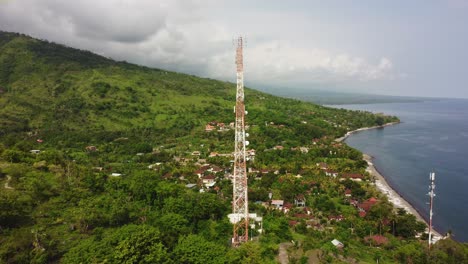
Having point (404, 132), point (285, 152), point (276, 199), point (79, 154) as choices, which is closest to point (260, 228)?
point (276, 199)

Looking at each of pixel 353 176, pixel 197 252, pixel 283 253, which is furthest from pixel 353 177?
pixel 197 252

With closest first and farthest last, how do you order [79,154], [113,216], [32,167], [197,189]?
[113,216] → [32,167] → [197,189] → [79,154]

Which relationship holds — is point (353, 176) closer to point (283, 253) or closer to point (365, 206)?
point (365, 206)

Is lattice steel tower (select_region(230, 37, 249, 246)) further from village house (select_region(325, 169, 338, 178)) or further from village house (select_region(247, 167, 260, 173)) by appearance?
village house (select_region(325, 169, 338, 178))

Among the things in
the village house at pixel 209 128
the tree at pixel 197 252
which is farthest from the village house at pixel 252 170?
the village house at pixel 209 128

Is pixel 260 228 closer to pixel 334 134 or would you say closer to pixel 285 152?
pixel 285 152

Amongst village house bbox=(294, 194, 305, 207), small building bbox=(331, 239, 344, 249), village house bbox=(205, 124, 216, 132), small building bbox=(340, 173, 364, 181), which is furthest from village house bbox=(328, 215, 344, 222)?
village house bbox=(205, 124, 216, 132)
